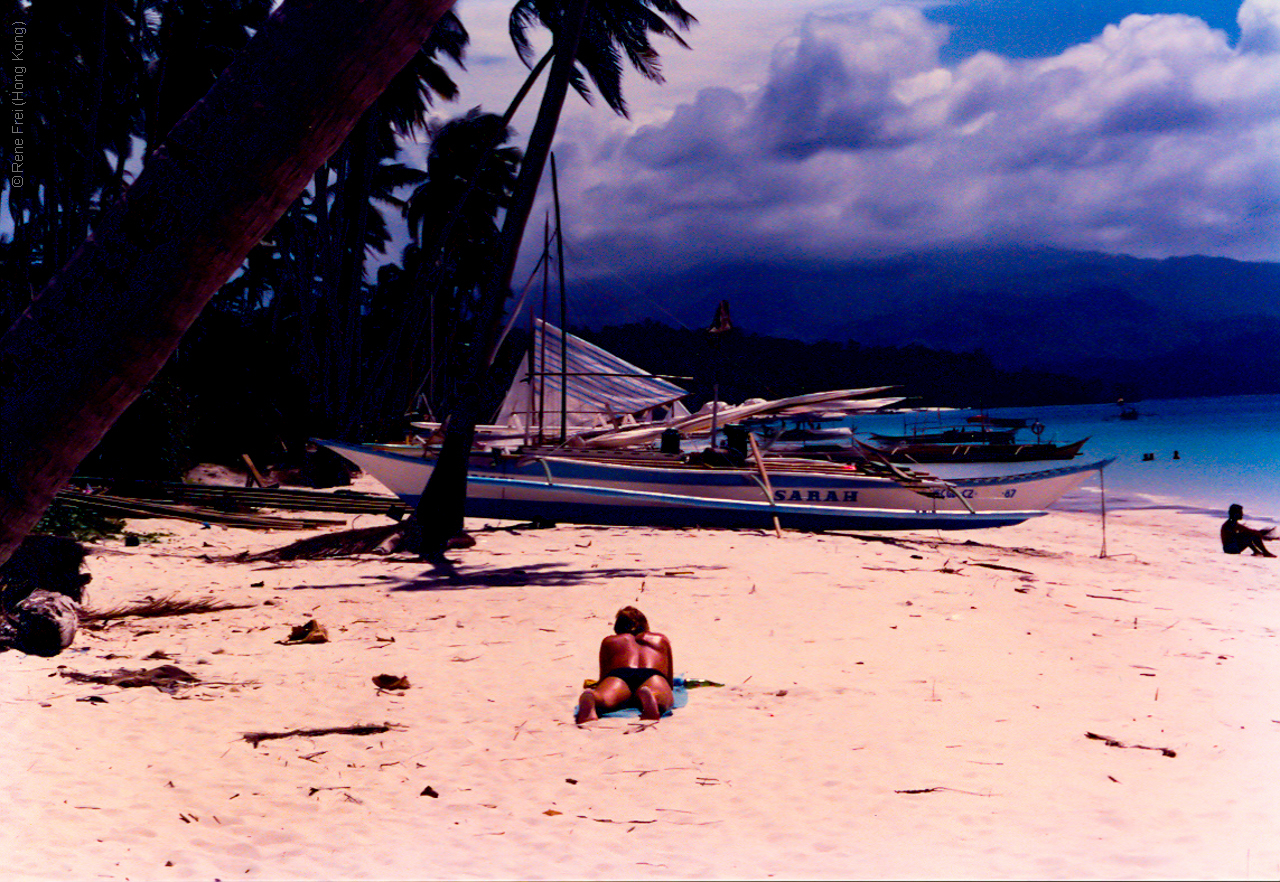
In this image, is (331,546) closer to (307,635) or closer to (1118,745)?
(307,635)

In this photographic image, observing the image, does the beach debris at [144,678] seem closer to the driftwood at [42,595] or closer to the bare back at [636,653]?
the driftwood at [42,595]

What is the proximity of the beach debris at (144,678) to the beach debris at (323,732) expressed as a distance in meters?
1.02

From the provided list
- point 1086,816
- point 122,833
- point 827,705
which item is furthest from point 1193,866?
point 122,833

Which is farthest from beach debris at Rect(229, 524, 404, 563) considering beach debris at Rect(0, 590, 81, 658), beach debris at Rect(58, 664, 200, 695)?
beach debris at Rect(58, 664, 200, 695)

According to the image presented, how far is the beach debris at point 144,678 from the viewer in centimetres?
629

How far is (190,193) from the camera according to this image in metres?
2.43

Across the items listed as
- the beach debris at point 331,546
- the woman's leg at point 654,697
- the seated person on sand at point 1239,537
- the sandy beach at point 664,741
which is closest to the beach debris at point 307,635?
the sandy beach at point 664,741

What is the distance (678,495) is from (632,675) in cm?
1041

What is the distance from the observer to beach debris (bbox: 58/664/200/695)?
6285 mm

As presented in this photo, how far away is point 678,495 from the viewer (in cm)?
1658

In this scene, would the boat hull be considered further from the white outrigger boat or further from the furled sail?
the furled sail

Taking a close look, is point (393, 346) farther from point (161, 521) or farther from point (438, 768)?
point (438, 768)

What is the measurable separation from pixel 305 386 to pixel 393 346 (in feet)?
17.7

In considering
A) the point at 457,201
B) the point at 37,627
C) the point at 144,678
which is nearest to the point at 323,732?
the point at 144,678
